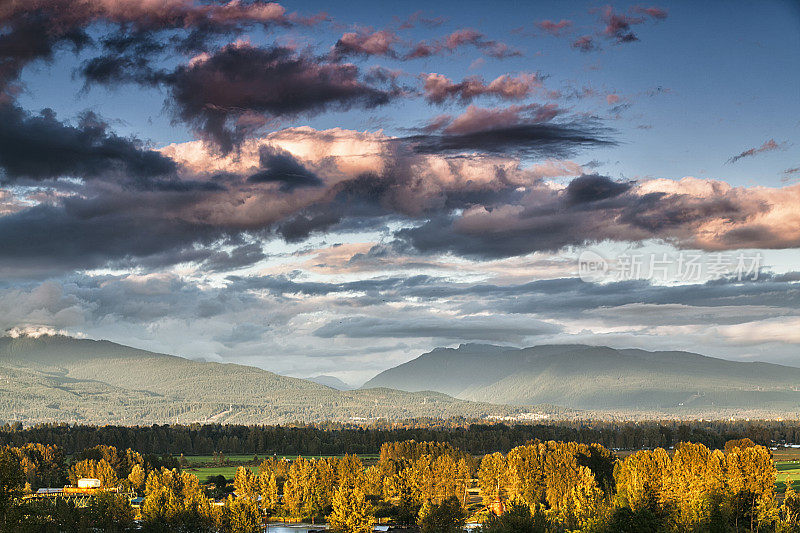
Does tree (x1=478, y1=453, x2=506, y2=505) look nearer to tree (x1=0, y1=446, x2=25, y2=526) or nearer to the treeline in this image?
the treeline

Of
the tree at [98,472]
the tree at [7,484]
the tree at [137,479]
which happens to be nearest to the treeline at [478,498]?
the tree at [7,484]

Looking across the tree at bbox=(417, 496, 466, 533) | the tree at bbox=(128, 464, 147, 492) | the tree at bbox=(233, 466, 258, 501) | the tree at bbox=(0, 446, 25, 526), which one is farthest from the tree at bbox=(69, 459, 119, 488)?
the tree at bbox=(0, 446, 25, 526)

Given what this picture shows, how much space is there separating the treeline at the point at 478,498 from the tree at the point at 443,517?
215 millimetres

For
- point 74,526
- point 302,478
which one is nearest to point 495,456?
point 302,478

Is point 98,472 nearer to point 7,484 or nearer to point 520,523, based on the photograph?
point 7,484

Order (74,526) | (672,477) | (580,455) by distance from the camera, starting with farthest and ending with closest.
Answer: (580,455) < (672,477) < (74,526)

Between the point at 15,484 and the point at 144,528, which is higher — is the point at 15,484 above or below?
above

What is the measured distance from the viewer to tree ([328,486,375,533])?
118 meters

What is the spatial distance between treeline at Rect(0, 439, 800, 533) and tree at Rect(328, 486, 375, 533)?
166 mm

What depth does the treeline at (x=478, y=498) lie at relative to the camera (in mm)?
101875

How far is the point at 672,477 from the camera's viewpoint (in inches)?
5128

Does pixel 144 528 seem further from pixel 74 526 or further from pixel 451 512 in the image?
pixel 451 512

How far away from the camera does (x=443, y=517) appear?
124375mm

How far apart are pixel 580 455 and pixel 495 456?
24464 mm
